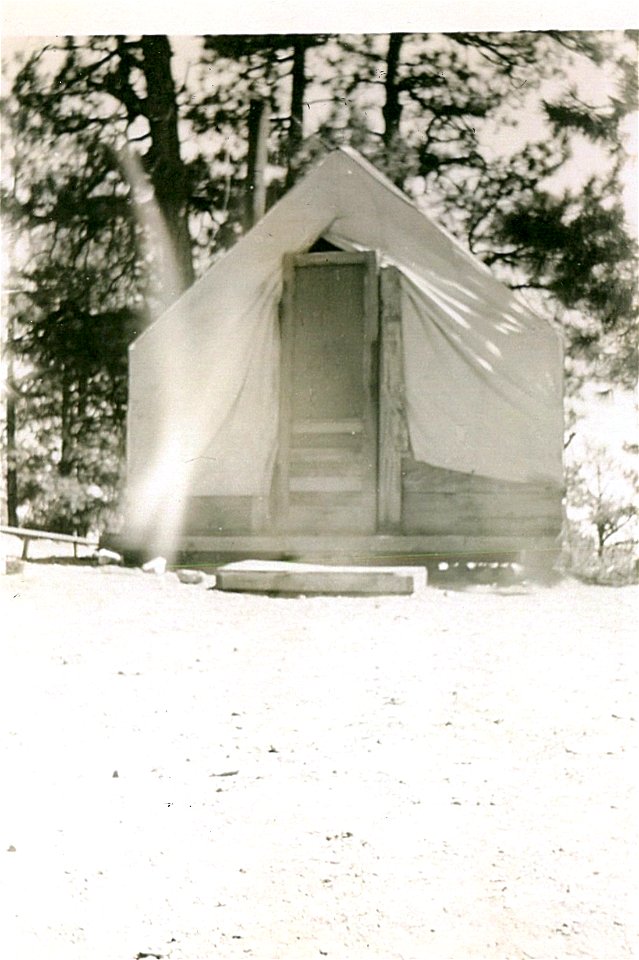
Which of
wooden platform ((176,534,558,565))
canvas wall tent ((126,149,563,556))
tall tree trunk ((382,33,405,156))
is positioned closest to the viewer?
tall tree trunk ((382,33,405,156))

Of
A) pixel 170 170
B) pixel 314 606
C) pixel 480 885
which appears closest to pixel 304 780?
pixel 480 885

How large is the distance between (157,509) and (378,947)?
3037 mm

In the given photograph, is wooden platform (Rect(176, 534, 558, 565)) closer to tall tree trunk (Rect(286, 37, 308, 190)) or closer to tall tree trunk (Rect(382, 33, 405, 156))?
tall tree trunk (Rect(286, 37, 308, 190))

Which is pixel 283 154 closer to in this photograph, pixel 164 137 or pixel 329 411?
pixel 164 137

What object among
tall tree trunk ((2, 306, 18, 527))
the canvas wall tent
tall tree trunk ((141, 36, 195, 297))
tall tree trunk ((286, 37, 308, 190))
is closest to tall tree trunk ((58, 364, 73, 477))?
tall tree trunk ((2, 306, 18, 527))

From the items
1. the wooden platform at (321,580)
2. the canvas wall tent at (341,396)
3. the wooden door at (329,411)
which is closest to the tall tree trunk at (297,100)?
the canvas wall tent at (341,396)

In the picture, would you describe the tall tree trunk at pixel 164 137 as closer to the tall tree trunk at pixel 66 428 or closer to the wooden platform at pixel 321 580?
the tall tree trunk at pixel 66 428

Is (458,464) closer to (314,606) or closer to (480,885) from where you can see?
(314,606)

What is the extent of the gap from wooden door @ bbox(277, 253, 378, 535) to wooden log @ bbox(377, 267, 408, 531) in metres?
0.04

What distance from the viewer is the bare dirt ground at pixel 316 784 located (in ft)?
6.93

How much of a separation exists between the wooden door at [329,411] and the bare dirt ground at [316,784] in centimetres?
149

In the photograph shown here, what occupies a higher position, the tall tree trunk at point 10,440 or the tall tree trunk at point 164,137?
the tall tree trunk at point 164,137

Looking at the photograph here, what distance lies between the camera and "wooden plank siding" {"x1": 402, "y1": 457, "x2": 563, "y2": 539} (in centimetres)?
487

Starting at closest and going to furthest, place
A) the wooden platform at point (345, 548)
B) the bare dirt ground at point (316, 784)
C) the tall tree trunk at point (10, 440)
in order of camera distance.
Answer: the bare dirt ground at point (316, 784) → the tall tree trunk at point (10, 440) → the wooden platform at point (345, 548)
